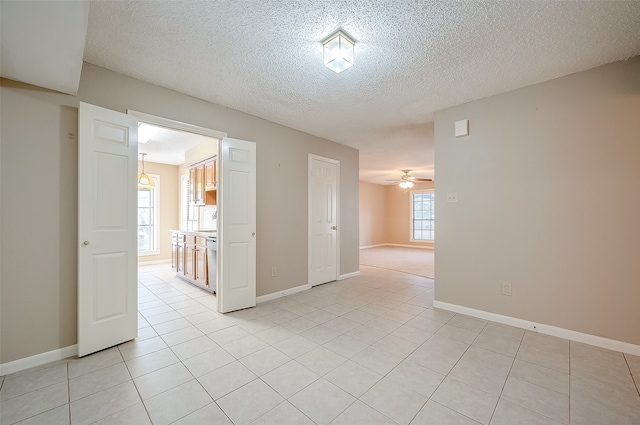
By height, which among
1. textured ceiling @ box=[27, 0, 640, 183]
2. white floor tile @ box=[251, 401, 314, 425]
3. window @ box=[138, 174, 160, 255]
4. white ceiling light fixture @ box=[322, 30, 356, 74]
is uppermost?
textured ceiling @ box=[27, 0, 640, 183]

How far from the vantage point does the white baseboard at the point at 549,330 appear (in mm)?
2364

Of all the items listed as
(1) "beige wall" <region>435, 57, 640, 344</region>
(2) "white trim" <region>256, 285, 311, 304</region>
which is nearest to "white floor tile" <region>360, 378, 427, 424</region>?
(1) "beige wall" <region>435, 57, 640, 344</region>

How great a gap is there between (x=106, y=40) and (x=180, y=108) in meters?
0.92

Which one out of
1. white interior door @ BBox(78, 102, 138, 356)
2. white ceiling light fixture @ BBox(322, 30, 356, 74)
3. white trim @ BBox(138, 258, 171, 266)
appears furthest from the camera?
white trim @ BBox(138, 258, 171, 266)

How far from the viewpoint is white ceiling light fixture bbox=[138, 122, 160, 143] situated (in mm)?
4168

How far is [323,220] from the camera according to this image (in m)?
4.77

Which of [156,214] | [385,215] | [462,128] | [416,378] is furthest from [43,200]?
[385,215]

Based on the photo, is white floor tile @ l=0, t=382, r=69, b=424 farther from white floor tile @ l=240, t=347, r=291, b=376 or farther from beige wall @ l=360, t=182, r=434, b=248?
beige wall @ l=360, t=182, r=434, b=248

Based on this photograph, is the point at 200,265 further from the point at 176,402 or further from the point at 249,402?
the point at 249,402

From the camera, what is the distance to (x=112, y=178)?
95.7 inches

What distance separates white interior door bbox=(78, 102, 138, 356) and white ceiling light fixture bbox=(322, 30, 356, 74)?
1.98m

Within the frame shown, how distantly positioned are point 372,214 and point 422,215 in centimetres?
193

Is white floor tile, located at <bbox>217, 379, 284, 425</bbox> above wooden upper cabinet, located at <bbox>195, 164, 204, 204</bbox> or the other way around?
the other way around

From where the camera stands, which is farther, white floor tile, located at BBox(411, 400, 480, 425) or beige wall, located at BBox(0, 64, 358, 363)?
beige wall, located at BBox(0, 64, 358, 363)
